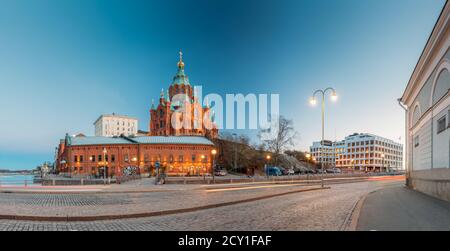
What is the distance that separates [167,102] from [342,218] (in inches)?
3801

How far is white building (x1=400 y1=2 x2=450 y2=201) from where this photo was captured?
15359 millimetres

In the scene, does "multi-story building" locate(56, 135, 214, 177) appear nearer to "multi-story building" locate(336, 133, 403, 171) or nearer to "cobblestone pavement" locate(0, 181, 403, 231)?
"cobblestone pavement" locate(0, 181, 403, 231)

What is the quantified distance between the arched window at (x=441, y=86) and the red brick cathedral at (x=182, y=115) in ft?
265

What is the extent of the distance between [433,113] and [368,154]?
11791 cm

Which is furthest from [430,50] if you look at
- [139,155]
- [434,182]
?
[139,155]

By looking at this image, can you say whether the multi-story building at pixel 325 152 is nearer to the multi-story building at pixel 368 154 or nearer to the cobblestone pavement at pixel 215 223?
the multi-story building at pixel 368 154

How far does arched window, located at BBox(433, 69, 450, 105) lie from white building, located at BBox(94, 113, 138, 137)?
154 m

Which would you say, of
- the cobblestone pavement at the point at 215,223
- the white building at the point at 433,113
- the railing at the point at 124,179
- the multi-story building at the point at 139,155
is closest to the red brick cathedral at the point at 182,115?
the multi-story building at the point at 139,155

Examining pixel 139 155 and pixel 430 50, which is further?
pixel 139 155

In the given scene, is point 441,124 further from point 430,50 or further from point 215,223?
point 215,223

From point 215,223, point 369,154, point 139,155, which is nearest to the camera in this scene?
point 215,223

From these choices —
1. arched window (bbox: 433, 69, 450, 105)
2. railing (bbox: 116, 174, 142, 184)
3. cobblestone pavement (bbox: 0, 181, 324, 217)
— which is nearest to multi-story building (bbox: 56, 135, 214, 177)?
railing (bbox: 116, 174, 142, 184)

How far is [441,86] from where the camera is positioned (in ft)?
55.1

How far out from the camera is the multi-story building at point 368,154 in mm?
123375
